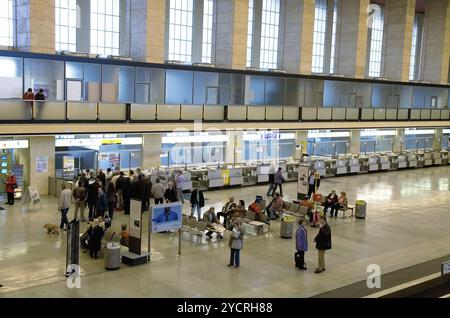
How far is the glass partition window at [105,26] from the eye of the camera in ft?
102

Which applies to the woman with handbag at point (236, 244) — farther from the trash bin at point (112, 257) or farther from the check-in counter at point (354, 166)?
the check-in counter at point (354, 166)

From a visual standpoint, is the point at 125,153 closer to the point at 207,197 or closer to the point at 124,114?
the point at 124,114

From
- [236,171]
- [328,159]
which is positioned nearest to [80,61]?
[236,171]

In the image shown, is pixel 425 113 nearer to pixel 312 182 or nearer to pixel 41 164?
pixel 312 182

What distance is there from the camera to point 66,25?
97.3 feet

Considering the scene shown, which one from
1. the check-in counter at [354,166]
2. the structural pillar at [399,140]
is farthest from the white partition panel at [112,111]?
the structural pillar at [399,140]

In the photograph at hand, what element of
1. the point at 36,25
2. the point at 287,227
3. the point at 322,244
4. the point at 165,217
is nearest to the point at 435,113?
the point at 287,227

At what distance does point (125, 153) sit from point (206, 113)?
4.87m

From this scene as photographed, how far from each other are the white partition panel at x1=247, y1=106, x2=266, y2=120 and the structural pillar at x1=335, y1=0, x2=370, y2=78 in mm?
16214

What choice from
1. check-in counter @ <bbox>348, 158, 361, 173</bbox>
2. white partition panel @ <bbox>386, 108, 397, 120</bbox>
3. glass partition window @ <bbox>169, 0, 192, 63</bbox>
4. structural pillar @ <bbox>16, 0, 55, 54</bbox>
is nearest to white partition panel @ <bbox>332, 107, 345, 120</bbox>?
check-in counter @ <bbox>348, 158, 361, 173</bbox>

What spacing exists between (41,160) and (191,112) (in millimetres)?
8109

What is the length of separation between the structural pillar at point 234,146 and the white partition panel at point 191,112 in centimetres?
338

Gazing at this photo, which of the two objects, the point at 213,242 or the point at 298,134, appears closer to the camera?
the point at 213,242

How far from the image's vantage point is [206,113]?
94.0 ft
